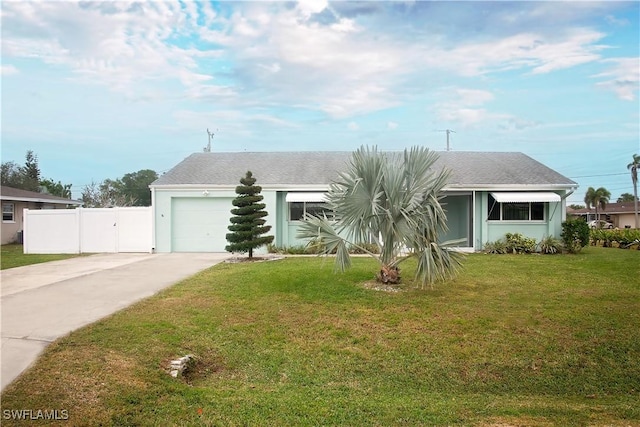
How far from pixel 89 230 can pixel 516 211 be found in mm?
18527

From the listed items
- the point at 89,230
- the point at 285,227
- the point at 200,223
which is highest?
the point at 200,223

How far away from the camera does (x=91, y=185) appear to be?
41.0 meters

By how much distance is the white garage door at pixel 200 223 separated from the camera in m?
19.1

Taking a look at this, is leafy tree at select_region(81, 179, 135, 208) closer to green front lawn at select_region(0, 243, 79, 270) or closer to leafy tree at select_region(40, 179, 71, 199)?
leafy tree at select_region(40, 179, 71, 199)

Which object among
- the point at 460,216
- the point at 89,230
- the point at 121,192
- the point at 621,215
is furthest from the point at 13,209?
the point at 621,215

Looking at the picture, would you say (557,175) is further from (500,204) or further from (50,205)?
(50,205)

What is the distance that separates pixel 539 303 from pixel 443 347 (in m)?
3.08

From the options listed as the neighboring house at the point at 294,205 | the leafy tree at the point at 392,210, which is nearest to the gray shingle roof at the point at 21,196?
the neighboring house at the point at 294,205

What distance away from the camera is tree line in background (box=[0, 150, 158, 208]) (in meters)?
39.3

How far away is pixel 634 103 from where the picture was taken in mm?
15453

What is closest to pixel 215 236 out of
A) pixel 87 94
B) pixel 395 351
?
pixel 87 94

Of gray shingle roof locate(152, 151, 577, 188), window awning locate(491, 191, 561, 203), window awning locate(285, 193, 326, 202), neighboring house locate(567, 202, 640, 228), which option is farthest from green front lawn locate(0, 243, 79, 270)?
neighboring house locate(567, 202, 640, 228)

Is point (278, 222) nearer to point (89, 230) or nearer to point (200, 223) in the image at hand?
point (200, 223)

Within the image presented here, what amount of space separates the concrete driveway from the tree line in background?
23190 mm
